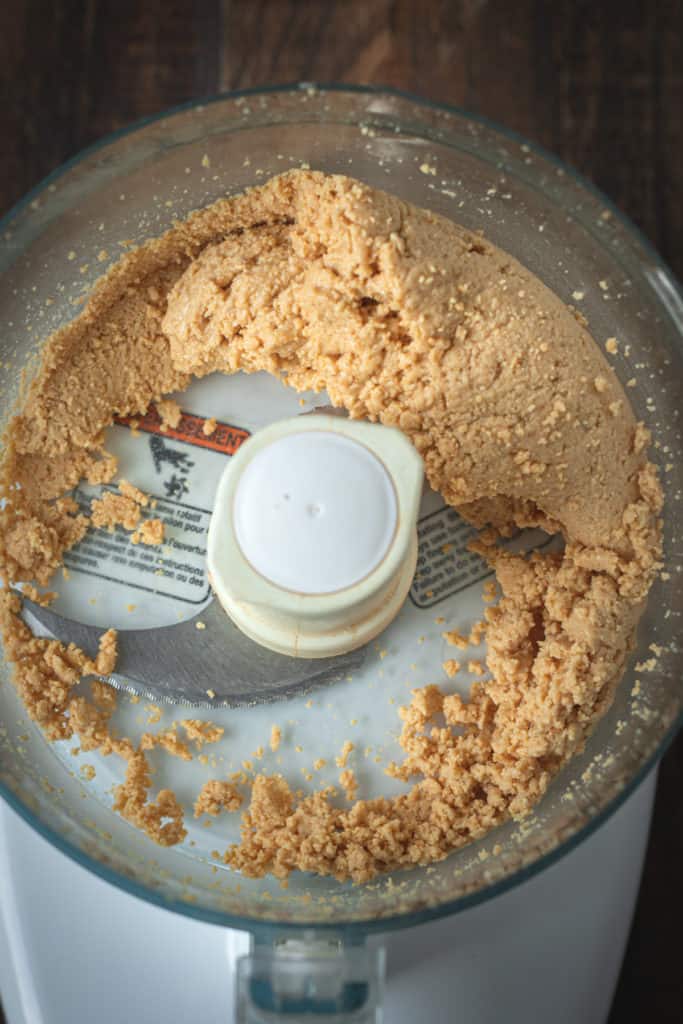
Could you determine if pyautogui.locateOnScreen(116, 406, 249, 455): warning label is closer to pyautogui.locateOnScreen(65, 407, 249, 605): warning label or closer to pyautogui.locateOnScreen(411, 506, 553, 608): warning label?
pyautogui.locateOnScreen(65, 407, 249, 605): warning label

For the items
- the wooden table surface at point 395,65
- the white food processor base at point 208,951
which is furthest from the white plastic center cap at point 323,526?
the wooden table surface at point 395,65

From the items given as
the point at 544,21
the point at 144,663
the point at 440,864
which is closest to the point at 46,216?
the point at 144,663

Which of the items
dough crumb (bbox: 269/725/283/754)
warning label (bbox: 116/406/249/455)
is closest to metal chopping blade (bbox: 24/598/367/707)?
dough crumb (bbox: 269/725/283/754)

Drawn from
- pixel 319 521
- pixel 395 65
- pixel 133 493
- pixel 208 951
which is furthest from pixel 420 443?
pixel 395 65

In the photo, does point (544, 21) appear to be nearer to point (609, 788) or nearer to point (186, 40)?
point (186, 40)

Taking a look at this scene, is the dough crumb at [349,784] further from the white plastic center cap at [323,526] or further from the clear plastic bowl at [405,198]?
the white plastic center cap at [323,526]
